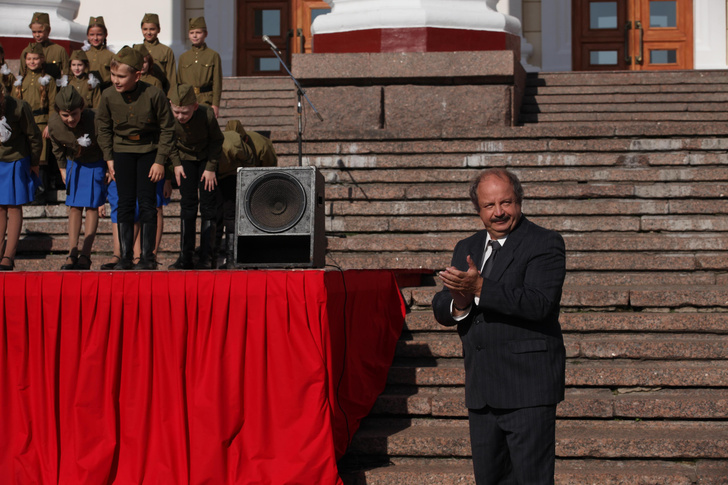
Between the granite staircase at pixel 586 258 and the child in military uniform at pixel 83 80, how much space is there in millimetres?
1587

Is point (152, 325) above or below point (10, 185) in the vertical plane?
below

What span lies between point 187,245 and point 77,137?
1579 millimetres

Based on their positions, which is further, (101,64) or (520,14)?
(520,14)

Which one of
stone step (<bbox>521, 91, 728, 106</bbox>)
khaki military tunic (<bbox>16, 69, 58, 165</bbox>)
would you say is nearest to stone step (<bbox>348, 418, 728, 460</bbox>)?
khaki military tunic (<bbox>16, 69, 58, 165</bbox>)

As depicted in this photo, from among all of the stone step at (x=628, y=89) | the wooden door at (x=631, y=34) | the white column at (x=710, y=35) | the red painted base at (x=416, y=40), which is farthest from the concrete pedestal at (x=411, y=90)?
the white column at (x=710, y=35)

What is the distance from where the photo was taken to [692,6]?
615 inches

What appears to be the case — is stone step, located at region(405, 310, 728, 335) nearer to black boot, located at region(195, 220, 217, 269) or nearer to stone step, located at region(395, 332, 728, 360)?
stone step, located at region(395, 332, 728, 360)

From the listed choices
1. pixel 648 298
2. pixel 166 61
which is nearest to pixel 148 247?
pixel 648 298

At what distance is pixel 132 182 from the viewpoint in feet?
23.9

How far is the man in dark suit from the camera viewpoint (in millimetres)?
3639

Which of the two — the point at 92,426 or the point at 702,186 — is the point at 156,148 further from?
the point at 702,186

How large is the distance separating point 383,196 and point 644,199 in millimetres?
2322

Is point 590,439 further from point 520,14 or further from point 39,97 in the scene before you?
point 520,14

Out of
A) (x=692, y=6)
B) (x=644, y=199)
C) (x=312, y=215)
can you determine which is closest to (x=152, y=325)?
(x=312, y=215)
